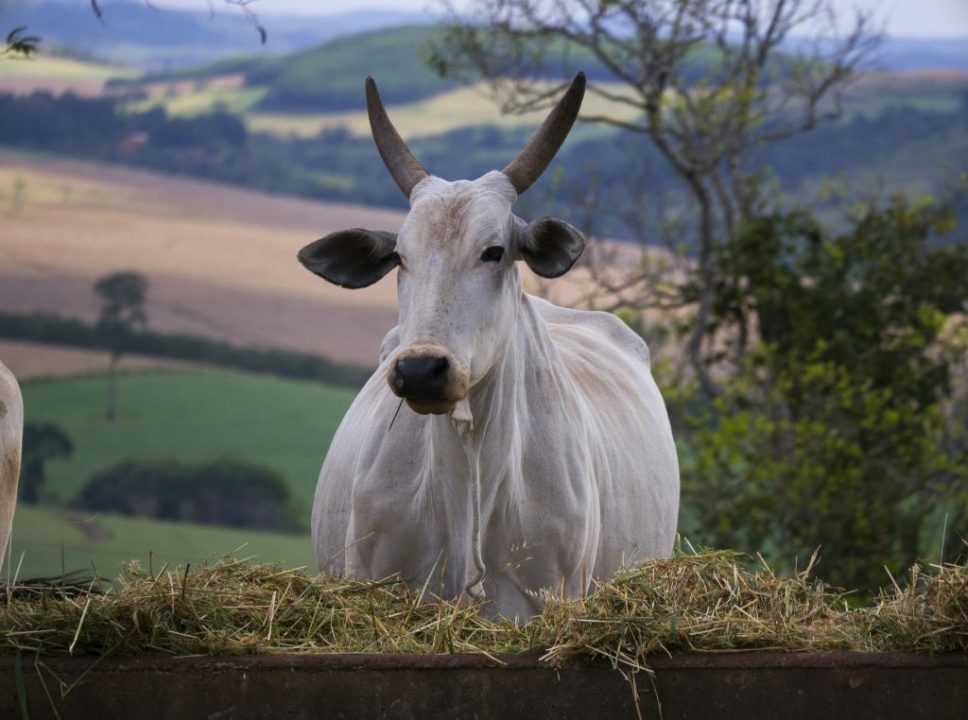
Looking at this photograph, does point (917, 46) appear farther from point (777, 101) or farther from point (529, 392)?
point (529, 392)

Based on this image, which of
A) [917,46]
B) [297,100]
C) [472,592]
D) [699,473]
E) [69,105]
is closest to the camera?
[472,592]

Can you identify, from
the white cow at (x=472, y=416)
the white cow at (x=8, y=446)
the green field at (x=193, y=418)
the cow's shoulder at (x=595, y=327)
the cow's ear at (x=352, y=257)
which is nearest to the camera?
the white cow at (x=8, y=446)

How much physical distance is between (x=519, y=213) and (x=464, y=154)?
1129 cm

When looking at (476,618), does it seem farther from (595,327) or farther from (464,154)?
(464,154)

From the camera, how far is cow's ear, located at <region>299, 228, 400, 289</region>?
219 inches

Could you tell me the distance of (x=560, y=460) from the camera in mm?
5848

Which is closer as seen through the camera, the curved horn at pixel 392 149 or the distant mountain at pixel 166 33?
the curved horn at pixel 392 149

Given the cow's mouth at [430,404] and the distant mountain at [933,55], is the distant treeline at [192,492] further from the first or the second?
the cow's mouth at [430,404]

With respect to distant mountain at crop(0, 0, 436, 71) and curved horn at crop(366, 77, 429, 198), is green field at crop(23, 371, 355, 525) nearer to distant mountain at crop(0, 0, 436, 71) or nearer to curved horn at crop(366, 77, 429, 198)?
distant mountain at crop(0, 0, 436, 71)

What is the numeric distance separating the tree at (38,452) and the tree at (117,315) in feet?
5.98

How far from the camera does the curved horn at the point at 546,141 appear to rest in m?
5.64

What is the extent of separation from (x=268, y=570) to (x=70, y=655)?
0.99 metres

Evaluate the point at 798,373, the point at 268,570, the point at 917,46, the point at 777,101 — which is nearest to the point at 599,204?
the point at 777,101

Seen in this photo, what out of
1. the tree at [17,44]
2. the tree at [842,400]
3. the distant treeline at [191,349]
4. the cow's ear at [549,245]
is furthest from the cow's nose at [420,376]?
the distant treeline at [191,349]
